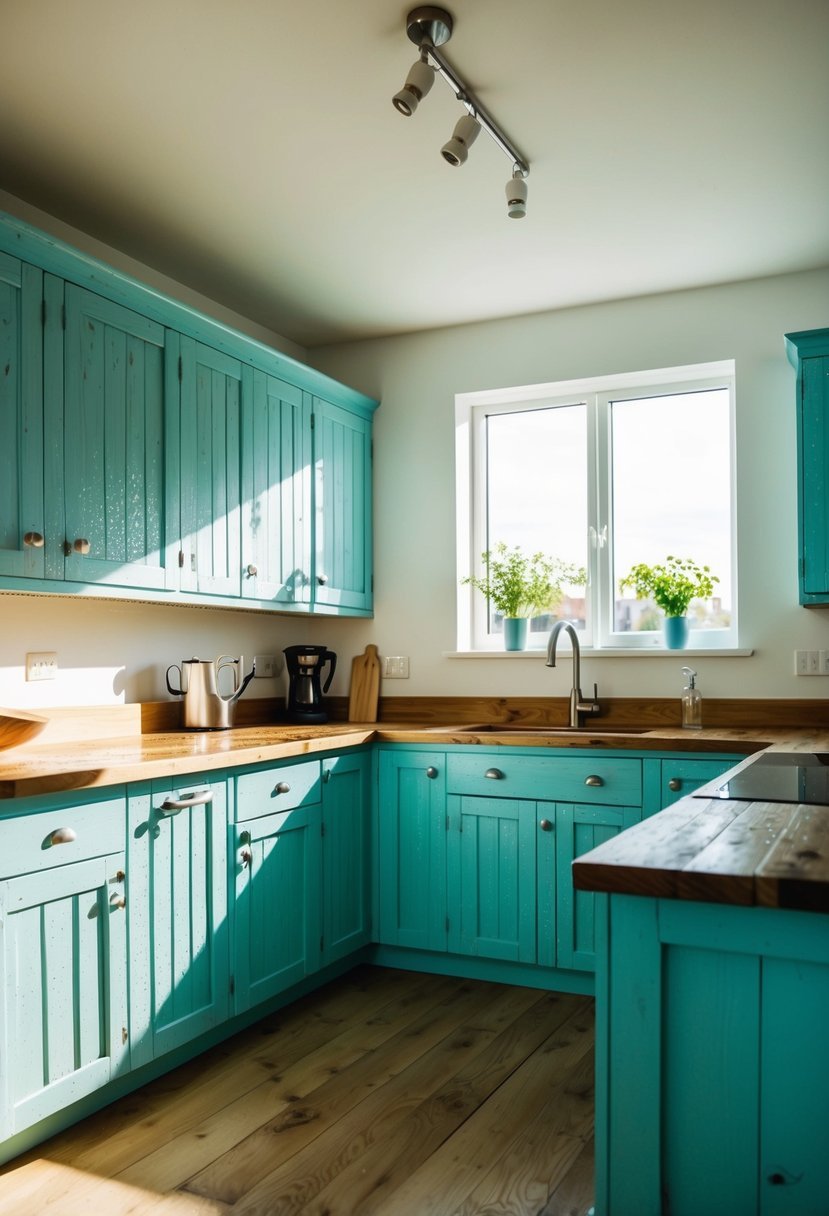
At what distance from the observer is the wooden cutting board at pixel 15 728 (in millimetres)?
2496

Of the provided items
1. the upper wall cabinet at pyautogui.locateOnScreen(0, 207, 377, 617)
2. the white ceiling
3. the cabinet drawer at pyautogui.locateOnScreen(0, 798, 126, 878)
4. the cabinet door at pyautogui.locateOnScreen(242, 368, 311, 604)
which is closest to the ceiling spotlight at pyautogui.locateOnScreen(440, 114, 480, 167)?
the white ceiling

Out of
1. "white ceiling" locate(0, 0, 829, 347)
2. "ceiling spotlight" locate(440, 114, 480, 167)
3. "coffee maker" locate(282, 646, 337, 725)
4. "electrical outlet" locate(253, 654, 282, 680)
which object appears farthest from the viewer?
"electrical outlet" locate(253, 654, 282, 680)

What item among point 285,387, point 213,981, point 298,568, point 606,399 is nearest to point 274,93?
point 285,387

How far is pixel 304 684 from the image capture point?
3.89 m

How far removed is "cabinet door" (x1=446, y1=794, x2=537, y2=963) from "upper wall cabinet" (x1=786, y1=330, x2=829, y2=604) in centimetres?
118

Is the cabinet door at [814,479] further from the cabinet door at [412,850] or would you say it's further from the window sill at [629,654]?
the cabinet door at [412,850]

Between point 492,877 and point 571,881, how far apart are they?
0.28 meters

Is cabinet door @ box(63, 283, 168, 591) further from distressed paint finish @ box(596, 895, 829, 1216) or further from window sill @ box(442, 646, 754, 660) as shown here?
distressed paint finish @ box(596, 895, 829, 1216)

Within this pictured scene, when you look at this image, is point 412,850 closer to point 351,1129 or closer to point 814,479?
point 351,1129

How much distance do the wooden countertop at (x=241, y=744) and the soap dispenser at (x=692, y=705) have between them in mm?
85

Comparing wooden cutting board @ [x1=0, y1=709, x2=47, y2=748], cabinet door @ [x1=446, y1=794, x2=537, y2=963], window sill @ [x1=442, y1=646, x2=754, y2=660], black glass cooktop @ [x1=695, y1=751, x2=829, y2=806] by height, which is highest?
window sill @ [x1=442, y1=646, x2=754, y2=660]

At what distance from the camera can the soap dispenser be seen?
348cm

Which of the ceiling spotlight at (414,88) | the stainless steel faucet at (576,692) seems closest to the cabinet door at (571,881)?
the stainless steel faucet at (576,692)

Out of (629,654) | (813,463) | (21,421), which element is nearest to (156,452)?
(21,421)
